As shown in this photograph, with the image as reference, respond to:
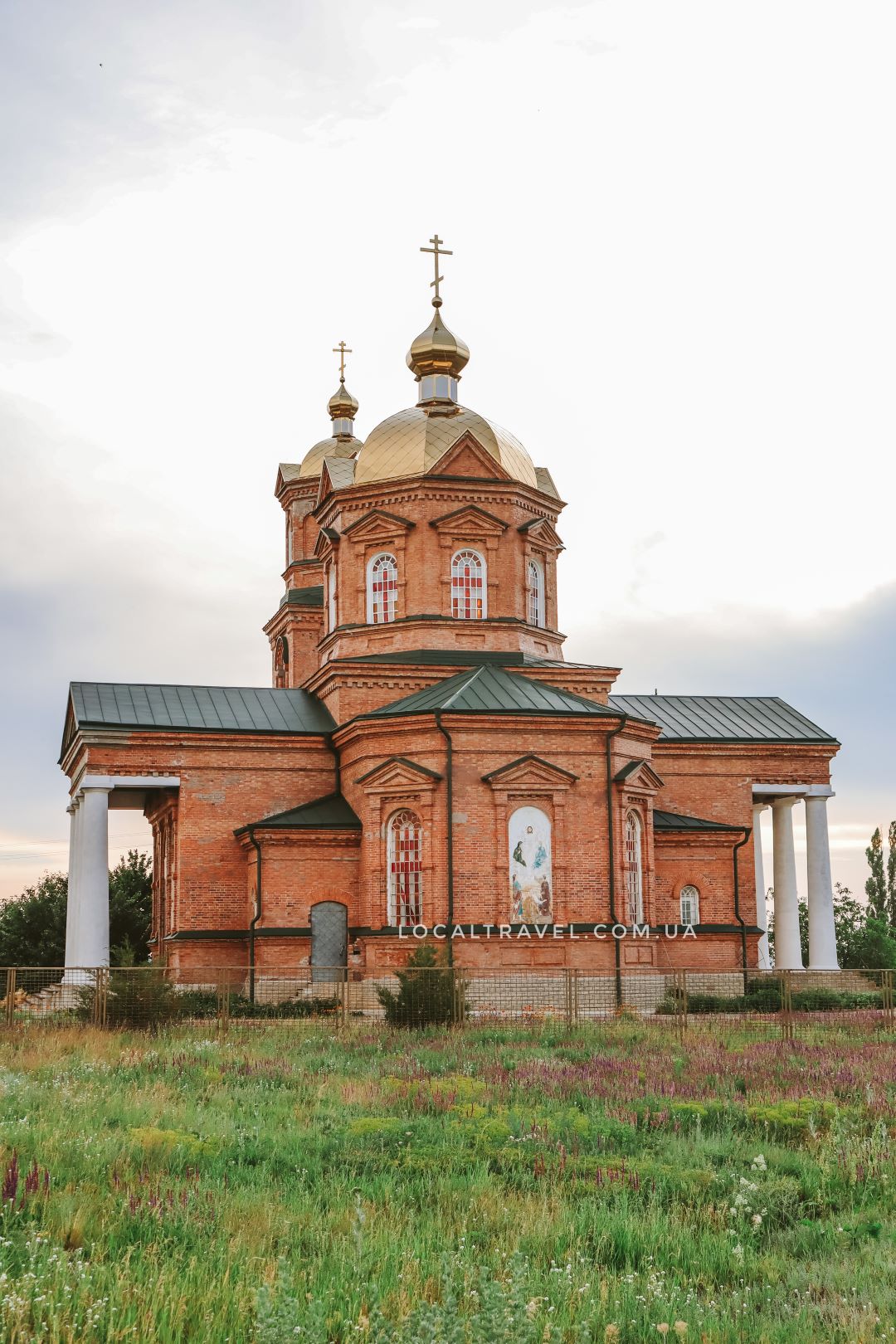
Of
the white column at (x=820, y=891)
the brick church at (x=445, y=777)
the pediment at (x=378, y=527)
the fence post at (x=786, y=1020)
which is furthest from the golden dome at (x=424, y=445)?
the fence post at (x=786, y=1020)

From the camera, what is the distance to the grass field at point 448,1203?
6.46 m

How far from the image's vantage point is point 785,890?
3550cm

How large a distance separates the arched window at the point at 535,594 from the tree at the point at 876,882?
86.1 ft

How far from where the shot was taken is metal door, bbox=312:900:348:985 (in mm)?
29141

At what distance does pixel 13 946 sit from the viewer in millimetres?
40156

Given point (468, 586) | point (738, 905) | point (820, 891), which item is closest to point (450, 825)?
point (468, 586)

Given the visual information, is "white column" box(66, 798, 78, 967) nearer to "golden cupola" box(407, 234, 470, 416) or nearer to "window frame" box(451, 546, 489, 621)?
"window frame" box(451, 546, 489, 621)

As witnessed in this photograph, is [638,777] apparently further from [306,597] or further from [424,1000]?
[306,597]

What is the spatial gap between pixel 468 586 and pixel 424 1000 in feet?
42.3

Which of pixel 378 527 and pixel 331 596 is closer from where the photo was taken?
pixel 378 527

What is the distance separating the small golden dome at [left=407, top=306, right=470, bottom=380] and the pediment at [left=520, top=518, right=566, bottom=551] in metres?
5.03

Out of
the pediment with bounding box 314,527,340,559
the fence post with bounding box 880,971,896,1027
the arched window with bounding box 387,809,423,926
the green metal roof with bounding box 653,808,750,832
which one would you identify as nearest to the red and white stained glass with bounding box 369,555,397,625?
the pediment with bounding box 314,527,340,559

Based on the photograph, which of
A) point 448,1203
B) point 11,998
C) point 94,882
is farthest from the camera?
point 94,882

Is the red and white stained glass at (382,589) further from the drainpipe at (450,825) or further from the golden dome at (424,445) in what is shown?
the drainpipe at (450,825)
